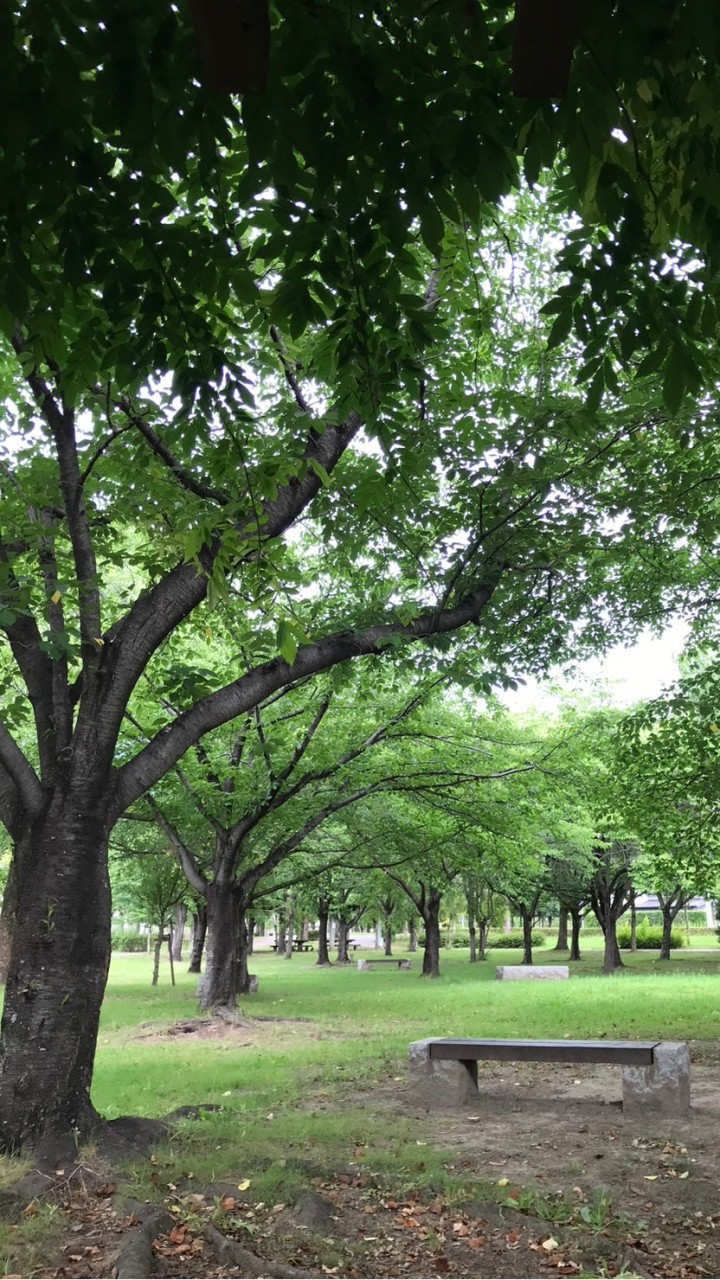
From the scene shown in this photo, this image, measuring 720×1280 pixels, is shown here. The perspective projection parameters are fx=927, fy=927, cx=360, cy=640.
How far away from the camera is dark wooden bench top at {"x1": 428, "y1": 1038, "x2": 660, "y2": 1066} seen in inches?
307

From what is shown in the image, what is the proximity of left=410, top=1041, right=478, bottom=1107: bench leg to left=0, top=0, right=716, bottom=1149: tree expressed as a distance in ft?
12.6

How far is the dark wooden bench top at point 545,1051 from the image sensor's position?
780 cm

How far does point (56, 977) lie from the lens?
19.4 feet

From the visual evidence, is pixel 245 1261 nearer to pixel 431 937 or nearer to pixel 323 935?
pixel 431 937

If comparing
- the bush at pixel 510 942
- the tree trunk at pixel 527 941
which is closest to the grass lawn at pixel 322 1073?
the tree trunk at pixel 527 941

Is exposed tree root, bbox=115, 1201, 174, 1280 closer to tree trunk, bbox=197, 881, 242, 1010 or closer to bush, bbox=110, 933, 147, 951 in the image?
tree trunk, bbox=197, 881, 242, 1010

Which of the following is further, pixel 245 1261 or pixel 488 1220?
pixel 488 1220

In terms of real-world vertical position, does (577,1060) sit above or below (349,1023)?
above

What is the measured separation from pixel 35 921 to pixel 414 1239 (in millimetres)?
2949

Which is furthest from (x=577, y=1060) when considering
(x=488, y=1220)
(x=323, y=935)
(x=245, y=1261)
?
(x=323, y=935)

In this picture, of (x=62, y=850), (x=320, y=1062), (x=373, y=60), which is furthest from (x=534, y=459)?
(x=320, y=1062)

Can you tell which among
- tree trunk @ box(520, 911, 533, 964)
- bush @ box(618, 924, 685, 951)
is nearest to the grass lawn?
tree trunk @ box(520, 911, 533, 964)

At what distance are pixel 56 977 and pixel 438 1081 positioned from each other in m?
4.37

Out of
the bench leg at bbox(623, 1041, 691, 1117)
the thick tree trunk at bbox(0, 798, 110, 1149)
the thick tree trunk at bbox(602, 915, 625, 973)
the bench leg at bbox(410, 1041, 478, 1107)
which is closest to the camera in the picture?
the thick tree trunk at bbox(0, 798, 110, 1149)
